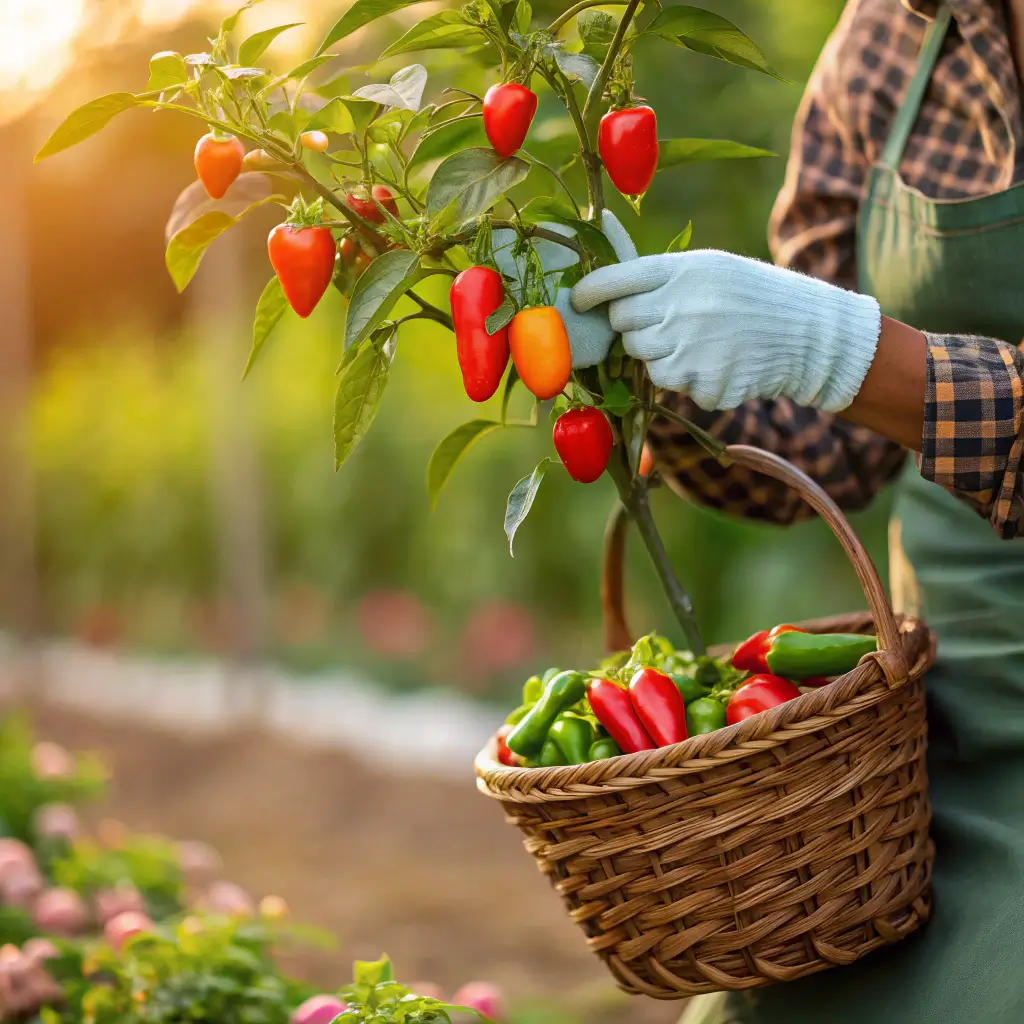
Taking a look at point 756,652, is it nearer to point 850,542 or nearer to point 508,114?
point 850,542

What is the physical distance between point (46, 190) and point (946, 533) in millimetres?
5745

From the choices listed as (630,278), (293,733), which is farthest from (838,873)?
(293,733)

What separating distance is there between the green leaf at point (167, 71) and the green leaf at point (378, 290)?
0.67 feet

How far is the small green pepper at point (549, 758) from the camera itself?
1.00 m

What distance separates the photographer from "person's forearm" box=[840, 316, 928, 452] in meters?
1.00

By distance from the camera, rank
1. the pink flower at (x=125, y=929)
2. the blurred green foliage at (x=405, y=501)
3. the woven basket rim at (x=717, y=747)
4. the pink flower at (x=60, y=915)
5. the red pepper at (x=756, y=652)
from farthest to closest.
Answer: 1. the blurred green foliage at (x=405, y=501)
2. the pink flower at (x=60, y=915)
3. the pink flower at (x=125, y=929)
4. the red pepper at (x=756, y=652)
5. the woven basket rim at (x=717, y=747)

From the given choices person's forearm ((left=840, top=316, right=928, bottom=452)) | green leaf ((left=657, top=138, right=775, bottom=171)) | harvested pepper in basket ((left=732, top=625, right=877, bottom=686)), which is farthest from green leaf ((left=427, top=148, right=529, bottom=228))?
harvested pepper in basket ((left=732, top=625, right=877, bottom=686))

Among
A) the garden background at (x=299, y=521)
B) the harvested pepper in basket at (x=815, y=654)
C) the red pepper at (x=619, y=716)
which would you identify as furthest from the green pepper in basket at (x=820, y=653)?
the garden background at (x=299, y=521)

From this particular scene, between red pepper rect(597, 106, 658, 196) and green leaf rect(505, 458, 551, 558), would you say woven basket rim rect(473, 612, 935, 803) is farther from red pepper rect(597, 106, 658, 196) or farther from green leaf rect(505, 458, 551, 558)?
red pepper rect(597, 106, 658, 196)

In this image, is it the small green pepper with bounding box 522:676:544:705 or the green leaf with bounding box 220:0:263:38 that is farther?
the small green pepper with bounding box 522:676:544:705

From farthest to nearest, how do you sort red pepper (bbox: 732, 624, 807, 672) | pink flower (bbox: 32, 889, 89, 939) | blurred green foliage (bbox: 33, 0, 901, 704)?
blurred green foliage (bbox: 33, 0, 901, 704) → pink flower (bbox: 32, 889, 89, 939) → red pepper (bbox: 732, 624, 807, 672)

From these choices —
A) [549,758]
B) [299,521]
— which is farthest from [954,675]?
[299,521]

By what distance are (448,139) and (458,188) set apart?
0.18 meters

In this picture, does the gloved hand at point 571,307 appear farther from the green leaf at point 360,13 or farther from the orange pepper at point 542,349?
the green leaf at point 360,13
